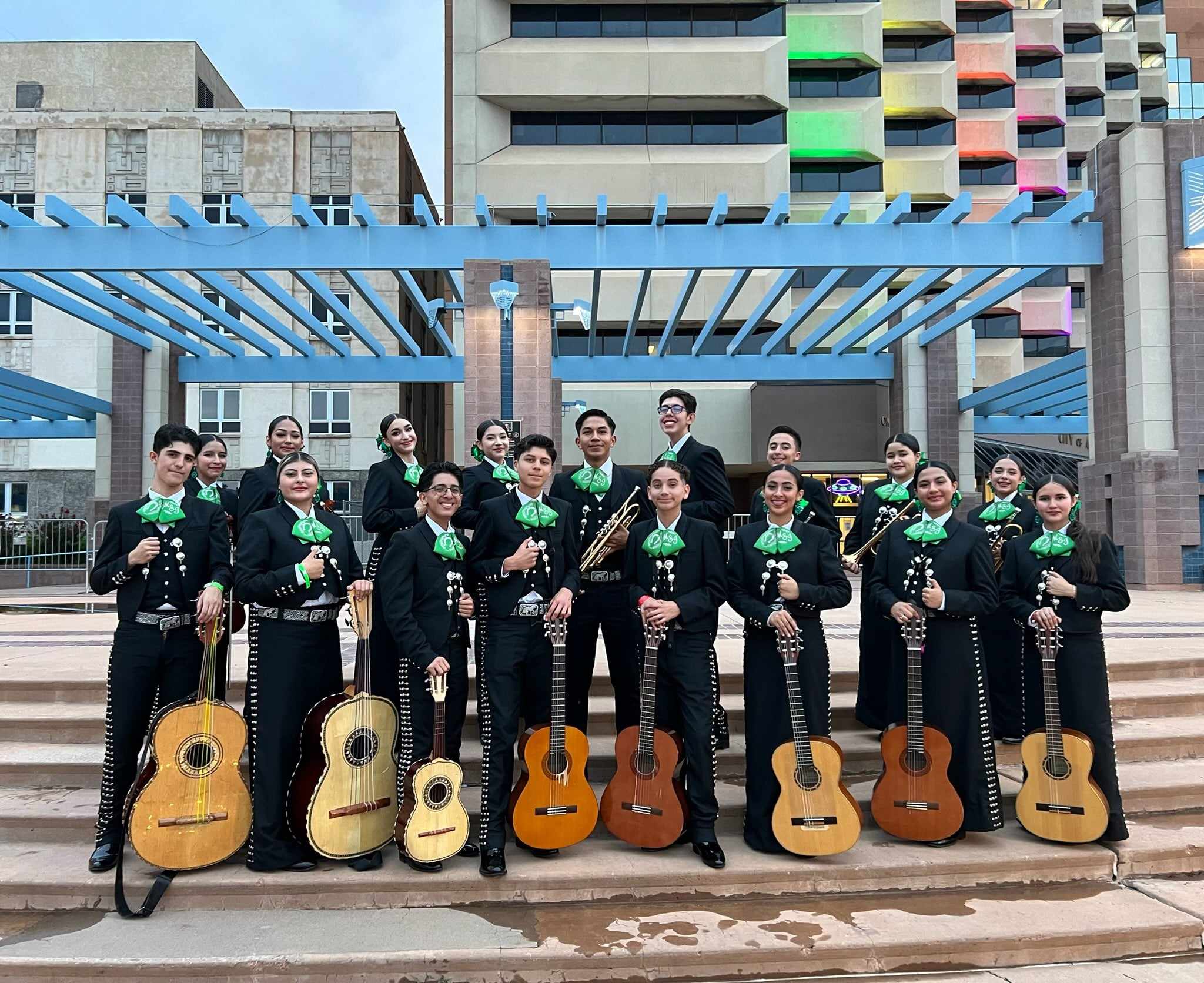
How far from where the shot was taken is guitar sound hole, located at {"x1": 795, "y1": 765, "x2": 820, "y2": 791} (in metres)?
4.13

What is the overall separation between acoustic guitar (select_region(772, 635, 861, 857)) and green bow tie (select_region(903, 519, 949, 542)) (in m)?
0.91

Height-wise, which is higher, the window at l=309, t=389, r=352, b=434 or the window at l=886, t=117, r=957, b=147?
the window at l=886, t=117, r=957, b=147

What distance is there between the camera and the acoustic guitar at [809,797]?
409cm

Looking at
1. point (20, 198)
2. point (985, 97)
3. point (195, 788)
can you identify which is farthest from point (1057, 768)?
point (985, 97)

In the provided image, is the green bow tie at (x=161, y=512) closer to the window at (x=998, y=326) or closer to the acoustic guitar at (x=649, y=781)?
the acoustic guitar at (x=649, y=781)

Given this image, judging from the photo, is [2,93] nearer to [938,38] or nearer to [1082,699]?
[938,38]

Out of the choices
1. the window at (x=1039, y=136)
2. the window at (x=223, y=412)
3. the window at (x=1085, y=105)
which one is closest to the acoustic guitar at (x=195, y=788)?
the window at (x=223, y=412)

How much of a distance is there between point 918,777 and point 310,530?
120 inches

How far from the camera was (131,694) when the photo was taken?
161 inches

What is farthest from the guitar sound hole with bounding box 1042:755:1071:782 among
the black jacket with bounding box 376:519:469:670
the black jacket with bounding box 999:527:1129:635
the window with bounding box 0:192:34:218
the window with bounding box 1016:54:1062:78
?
the window with bounding box 1016:54:1062:78

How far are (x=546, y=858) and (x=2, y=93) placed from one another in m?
36.4

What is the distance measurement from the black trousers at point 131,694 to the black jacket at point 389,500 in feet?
3.92

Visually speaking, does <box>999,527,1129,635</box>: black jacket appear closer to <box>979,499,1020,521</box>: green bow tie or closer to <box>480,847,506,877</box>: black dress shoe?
<box>979,499,1020,521</box>: green bow tie

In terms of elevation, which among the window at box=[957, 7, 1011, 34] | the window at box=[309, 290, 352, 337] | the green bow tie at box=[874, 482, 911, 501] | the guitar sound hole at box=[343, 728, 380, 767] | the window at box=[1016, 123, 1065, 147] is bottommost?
the guitar sound hole at box=[343, 728, 380, 767]
